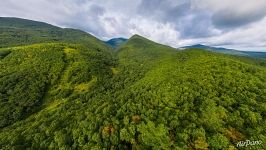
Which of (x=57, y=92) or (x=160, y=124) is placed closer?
(x=160, y=124)

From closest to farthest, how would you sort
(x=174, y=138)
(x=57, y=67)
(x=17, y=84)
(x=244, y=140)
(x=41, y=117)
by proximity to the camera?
(x=244, y=140) → (x=174, y=138) → (x=41, y=117) → (x=17, y=84) → (x=57, y=67)

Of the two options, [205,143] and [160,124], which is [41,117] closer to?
[160,124]

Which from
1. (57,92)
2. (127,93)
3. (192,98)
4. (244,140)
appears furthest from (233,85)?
(57,92)

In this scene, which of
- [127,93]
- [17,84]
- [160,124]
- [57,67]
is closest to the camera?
[160,124]

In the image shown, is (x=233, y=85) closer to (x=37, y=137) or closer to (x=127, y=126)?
(x=127, y=126)

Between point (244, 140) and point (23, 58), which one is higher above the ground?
point (23, 58)

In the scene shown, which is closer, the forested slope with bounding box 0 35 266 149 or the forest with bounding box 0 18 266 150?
the forest with bounding box 0 18 266 150

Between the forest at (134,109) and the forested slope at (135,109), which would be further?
the forested slope at (135,109)

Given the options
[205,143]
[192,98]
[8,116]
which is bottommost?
[8,116]
